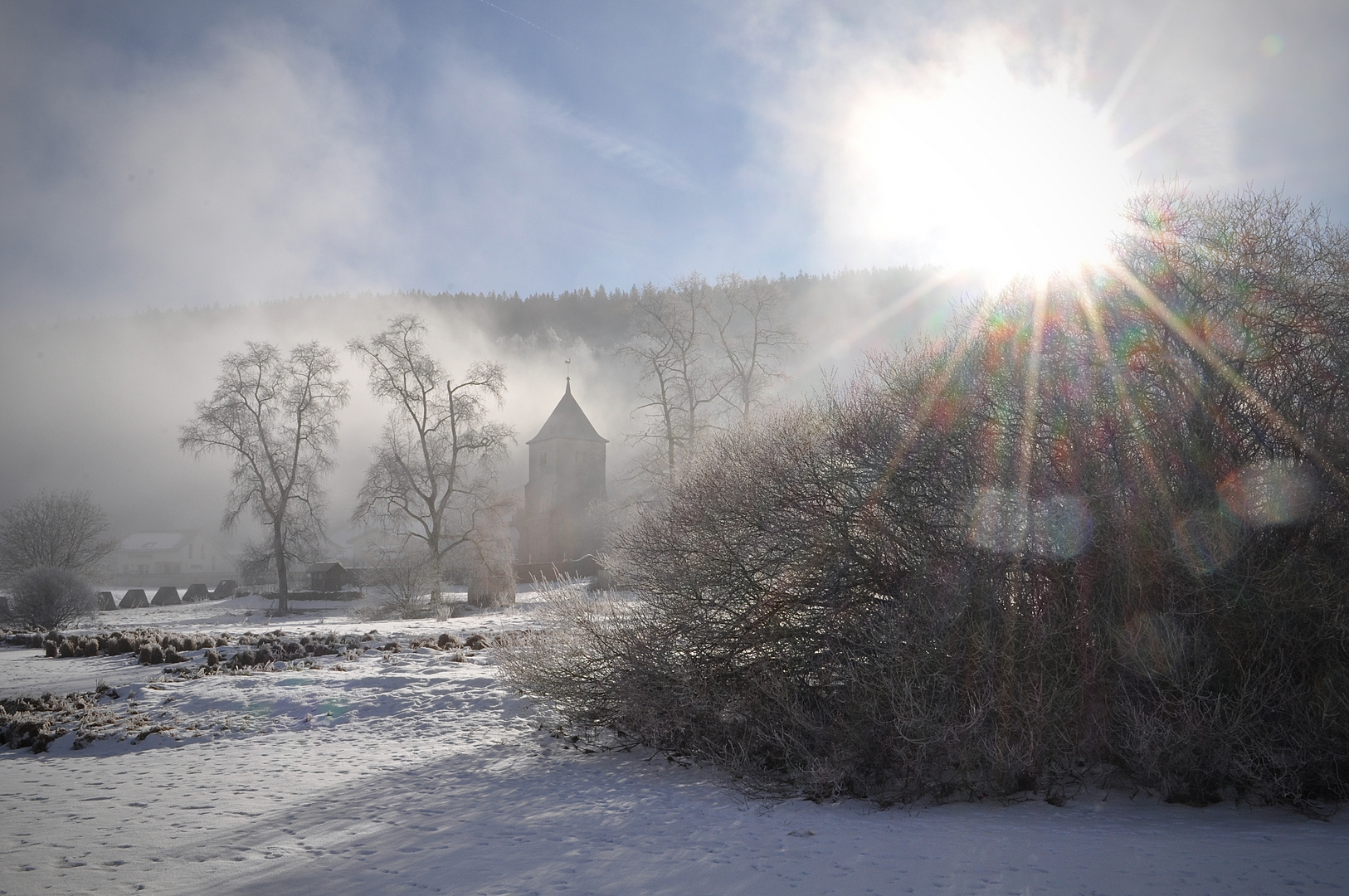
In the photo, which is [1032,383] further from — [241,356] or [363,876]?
[241,356]

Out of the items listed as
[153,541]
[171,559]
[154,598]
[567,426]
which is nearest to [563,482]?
[567,426]

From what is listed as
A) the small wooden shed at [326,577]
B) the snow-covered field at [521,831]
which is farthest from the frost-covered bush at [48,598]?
the snow-covered field at [521,831]

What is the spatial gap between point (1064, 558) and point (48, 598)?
30394 millimetres

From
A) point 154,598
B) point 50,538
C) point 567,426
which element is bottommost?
point 154,598

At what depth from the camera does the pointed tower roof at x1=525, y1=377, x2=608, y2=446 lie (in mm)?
59750

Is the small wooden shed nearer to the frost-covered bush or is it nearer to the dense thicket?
the frost-covered bush

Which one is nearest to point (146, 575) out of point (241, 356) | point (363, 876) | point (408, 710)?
point (241, 356)

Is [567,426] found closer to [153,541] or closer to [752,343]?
[752,343]

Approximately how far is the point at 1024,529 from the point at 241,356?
32.8m

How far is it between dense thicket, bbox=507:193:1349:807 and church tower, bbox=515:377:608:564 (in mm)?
49380

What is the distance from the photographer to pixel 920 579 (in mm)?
7719

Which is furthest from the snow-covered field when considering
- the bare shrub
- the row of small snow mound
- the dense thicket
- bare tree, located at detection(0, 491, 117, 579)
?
bare tree, located at detection(0, 491, 117, 579)

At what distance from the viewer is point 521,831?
676cm

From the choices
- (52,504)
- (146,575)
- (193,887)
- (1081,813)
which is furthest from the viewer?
(146,575)
